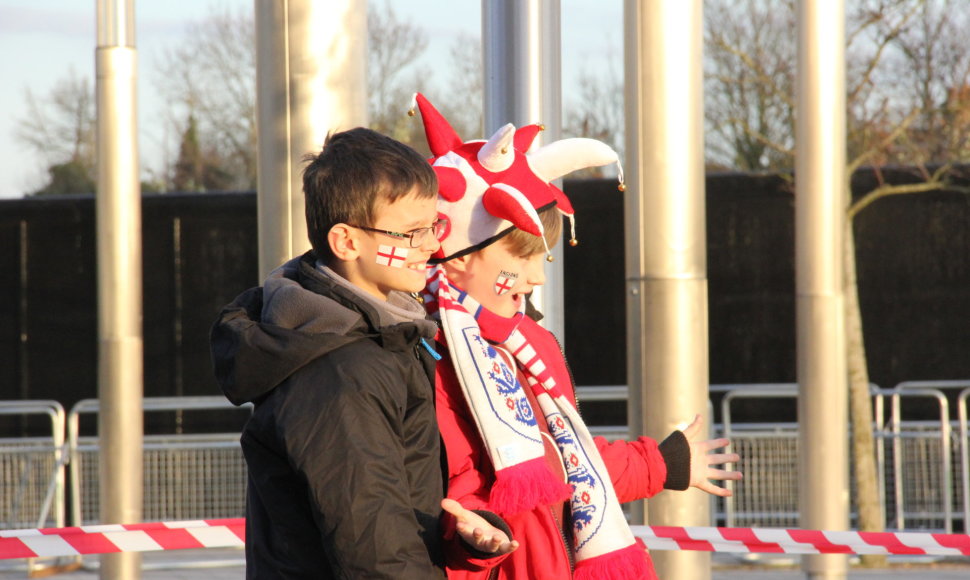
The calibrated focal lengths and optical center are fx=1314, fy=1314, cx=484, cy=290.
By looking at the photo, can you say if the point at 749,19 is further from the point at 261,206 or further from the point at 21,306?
the point at 261,206

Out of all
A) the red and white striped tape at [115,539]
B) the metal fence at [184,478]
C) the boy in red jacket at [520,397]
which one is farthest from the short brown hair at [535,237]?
the metal fence at [184,478]

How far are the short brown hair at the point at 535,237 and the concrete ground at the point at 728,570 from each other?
6.54 m

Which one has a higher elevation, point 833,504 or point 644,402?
point 644,402

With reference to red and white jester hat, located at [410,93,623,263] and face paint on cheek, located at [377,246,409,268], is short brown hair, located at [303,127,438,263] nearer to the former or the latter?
face paint on cheek, located at [377,246,409,268]

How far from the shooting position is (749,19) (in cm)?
1434

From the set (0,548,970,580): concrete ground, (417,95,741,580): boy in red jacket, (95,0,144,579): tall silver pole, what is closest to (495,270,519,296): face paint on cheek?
(417,95,741,580): boy in red jacket

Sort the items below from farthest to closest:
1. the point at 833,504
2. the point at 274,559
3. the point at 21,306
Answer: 1. the point at 21,306
2. the point at 833,504
3. the point at 274,559

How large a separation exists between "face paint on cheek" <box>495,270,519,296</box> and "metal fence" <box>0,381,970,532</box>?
6.83 meters

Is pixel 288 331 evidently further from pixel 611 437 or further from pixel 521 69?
pixel 611 437

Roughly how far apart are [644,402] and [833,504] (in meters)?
1.86

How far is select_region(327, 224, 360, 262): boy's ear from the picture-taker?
89.0 inches

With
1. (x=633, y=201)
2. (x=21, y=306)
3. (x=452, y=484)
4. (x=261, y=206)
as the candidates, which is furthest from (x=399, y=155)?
(x=21, y=306)

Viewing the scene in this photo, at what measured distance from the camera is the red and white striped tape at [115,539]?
4.43 meters

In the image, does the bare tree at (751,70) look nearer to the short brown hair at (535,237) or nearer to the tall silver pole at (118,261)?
the tall silver pole at (118,261)
